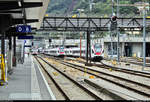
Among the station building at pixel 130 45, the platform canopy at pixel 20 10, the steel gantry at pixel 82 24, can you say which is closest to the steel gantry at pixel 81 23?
the steel gantry at pixel 82 24

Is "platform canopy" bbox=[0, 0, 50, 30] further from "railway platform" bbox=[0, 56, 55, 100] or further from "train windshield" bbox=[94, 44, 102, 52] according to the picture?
"train windshield" bbox=[94, 44, 102, 52]

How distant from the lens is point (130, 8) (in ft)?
366

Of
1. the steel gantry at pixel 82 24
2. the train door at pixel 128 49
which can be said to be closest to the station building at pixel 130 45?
the train door at pixel 128 49

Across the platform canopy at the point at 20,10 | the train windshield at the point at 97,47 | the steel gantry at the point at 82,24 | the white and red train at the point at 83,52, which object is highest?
the steel gantry at the point at 82,24

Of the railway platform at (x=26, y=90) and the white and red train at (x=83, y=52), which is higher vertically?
the white and red train at (x=83, y=52)

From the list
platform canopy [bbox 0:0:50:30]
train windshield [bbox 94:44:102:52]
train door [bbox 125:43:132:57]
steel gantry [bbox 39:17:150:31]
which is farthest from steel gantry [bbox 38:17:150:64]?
train door [bbox 125:43:132:57]

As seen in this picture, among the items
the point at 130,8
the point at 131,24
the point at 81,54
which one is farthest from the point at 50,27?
Result: the point at 130,8

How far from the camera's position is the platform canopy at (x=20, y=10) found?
56.9 feet

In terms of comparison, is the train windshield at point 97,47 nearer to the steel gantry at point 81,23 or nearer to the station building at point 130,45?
the steel gantry at point 81,23

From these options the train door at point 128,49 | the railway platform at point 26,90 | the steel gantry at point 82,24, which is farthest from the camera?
the train door at point 128,49

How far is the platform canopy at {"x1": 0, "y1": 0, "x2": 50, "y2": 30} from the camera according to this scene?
17.3 meters

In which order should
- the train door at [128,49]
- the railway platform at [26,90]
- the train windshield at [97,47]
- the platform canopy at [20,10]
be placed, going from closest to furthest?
1. the railway platform at [26,90]
2. the platform canopy at [20,10]
3. the train windshield at [97,47]
4. the train door at [128,49]

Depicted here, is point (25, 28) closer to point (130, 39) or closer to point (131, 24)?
point (131, 24)

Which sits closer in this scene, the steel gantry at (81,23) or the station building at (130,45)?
the steel gantry at (81,23)
